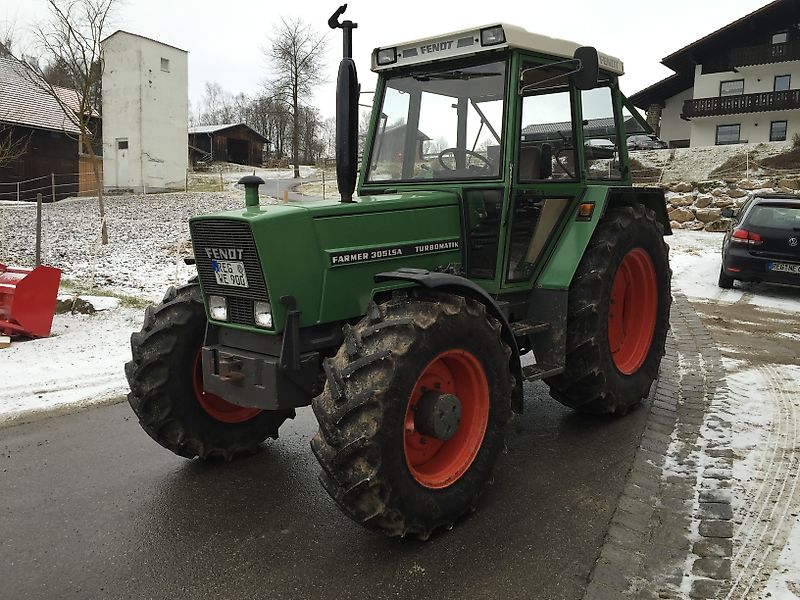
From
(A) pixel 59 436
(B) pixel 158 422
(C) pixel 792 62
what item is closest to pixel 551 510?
(B) pixel 158 422

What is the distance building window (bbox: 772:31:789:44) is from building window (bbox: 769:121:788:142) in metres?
4.18

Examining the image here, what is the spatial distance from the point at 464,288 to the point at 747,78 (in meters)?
40.0

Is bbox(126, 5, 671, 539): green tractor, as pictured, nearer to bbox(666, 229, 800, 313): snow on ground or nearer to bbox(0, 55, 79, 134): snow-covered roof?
bbox(666, 229, 800, 313): snow on ground

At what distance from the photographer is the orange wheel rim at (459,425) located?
336 cm

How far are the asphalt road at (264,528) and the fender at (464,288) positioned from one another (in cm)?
63

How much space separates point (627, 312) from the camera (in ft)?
17.9

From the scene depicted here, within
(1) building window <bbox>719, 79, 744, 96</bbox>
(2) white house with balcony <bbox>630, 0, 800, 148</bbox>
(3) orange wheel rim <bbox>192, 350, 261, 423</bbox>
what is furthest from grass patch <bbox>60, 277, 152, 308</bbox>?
(1) building window <bbox>719, 79, 744, 96</bbox>

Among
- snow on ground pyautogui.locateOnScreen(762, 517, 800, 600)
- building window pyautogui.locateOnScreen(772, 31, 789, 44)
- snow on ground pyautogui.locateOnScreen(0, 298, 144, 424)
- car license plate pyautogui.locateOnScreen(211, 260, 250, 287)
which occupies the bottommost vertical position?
snow on ground pyautogui.locateOnScreen(762, 517, 800, 600)

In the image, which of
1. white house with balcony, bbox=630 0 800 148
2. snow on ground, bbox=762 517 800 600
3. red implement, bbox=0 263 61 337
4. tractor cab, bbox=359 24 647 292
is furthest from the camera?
white house with balcony, bbox=630 0 800 148

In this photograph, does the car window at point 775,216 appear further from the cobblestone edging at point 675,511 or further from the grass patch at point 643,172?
the grass patch at point 643,172

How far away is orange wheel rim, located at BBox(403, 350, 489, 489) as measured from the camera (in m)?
3.36

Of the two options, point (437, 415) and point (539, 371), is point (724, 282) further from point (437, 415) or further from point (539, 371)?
point (437, 415)

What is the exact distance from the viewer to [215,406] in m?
4.15

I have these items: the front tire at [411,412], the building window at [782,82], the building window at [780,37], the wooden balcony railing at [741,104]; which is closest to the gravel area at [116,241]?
the front tire at [411,412]
